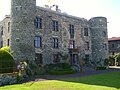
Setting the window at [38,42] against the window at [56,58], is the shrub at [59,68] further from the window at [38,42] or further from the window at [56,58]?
the window at [38,42]

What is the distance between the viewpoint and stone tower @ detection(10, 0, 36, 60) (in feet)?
113

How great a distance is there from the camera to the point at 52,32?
4078cm

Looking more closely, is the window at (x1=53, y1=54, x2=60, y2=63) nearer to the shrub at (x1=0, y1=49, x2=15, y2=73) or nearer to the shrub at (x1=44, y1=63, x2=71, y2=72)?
the shrub at (x1=44, y1=63, x2=71, y2=72)

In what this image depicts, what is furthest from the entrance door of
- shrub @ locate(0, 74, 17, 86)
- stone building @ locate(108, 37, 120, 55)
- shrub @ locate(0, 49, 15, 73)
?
stone building @ locate(108, 37, 120, 55)

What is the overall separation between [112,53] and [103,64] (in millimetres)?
17906

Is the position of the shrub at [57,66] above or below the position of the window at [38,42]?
below

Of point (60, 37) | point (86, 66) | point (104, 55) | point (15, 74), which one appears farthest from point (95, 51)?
point (15, 74)

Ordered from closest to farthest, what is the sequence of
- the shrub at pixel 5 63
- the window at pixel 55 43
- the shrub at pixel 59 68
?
the shrub at pixel 5 63
the shrub at pixel 59 68
the window at pixel 55 43

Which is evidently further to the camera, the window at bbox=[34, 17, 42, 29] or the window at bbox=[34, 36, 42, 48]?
the window at bbox=[34, 17, 42, 29]

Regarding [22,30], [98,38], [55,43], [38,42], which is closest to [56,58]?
[55,43]

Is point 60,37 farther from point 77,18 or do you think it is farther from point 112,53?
point 112,53

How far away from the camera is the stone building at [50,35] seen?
34812mm

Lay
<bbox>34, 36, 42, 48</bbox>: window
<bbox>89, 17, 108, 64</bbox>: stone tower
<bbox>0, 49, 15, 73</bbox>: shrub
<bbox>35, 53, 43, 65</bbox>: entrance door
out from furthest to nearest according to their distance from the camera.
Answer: <bbox>89, 17, 108, 64</bbox>: stone tower → <bbox>34, 36, 42, 48</bbox>: window → <bbox>35, 53, 43, 65</bbox>: entrance door → <bbox>0, 49, 15, 73</bbox>: shrub

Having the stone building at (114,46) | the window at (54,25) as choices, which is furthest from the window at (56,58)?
the stone building at (114,46)
